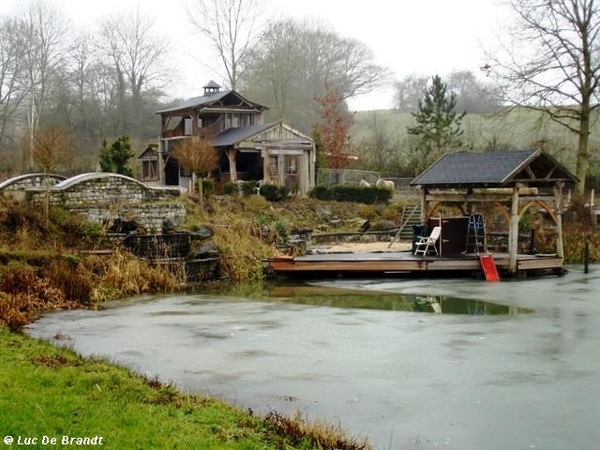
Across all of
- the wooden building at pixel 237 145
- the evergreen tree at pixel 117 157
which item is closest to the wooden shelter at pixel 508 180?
the wooden building at pixel 237 145

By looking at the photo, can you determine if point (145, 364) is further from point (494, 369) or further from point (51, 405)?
point (494, 369)

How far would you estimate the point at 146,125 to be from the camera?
4912 centimetres

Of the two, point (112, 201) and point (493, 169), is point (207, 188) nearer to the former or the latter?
point (112, 201)

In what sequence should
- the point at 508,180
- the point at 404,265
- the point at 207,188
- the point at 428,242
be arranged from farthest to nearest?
the point at 207,188
the point at 428,242
the point at 404,265
the point at 508,180

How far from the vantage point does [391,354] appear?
10.4 metres

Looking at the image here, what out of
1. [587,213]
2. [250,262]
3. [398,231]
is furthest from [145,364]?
[587,213]

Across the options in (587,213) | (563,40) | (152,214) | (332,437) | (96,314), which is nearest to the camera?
(332,437)

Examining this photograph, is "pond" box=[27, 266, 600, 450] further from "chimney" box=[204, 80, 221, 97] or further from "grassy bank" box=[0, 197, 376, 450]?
"chimney" box=[204, 80, 221, 97]

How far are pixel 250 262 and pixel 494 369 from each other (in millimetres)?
11252

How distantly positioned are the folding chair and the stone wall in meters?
6.91

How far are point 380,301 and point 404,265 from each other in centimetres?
365

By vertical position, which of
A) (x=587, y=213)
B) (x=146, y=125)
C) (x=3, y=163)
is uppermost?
(x=146, y=125)

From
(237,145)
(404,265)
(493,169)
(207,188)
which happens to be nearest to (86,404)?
(404,265)

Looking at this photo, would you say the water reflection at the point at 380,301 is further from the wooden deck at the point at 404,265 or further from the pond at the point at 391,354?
the wooden deck at the point at 404,265
